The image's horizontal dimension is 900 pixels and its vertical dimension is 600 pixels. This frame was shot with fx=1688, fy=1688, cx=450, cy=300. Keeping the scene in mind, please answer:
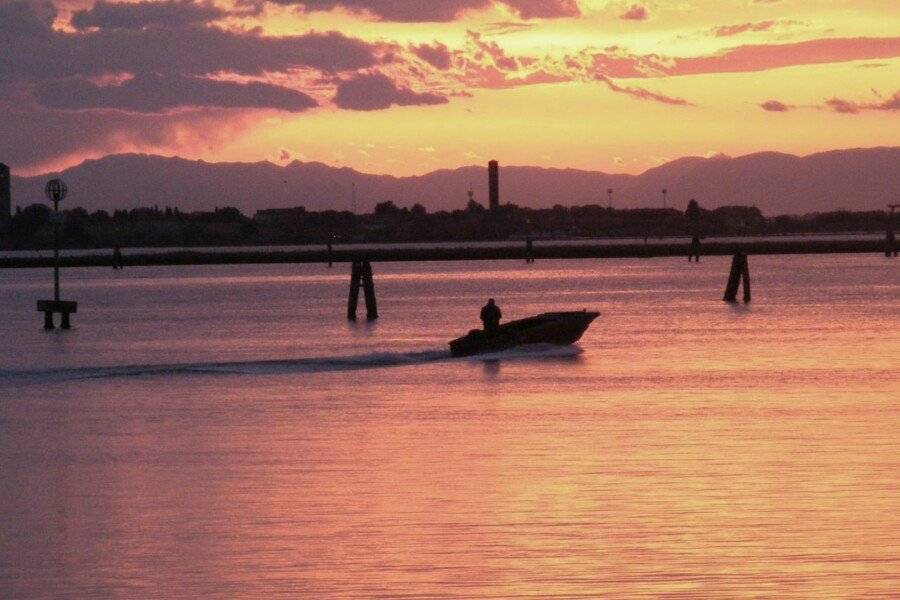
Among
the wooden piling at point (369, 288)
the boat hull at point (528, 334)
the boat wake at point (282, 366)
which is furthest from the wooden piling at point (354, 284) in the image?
the boat hull at point (528, 334)

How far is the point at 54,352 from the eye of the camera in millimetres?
55250

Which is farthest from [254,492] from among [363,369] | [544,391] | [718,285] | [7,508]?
[718,285]

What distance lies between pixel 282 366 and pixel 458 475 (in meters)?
22.8

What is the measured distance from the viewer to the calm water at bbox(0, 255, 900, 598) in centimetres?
1520

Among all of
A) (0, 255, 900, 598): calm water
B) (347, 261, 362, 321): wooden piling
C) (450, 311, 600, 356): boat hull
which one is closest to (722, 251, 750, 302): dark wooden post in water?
(347, 261, 362, 321): wooden piling

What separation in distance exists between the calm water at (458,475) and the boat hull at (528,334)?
0.50 meters

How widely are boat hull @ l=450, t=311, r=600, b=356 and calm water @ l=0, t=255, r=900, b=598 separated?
50cm

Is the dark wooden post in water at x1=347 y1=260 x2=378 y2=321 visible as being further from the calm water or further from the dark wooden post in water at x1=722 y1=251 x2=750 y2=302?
the calm water

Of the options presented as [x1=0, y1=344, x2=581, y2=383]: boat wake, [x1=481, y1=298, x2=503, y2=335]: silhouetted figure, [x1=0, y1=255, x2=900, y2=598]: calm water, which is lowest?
[x1=0, y1=344, x2=581, y2=383]: boat wake

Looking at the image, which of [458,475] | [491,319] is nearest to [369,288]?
[491,319]

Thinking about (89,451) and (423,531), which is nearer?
(423,531)

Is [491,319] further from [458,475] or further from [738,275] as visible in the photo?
[738,275]

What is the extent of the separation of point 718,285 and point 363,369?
3678 inches

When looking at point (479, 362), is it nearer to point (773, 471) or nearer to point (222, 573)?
point (773, 471)
